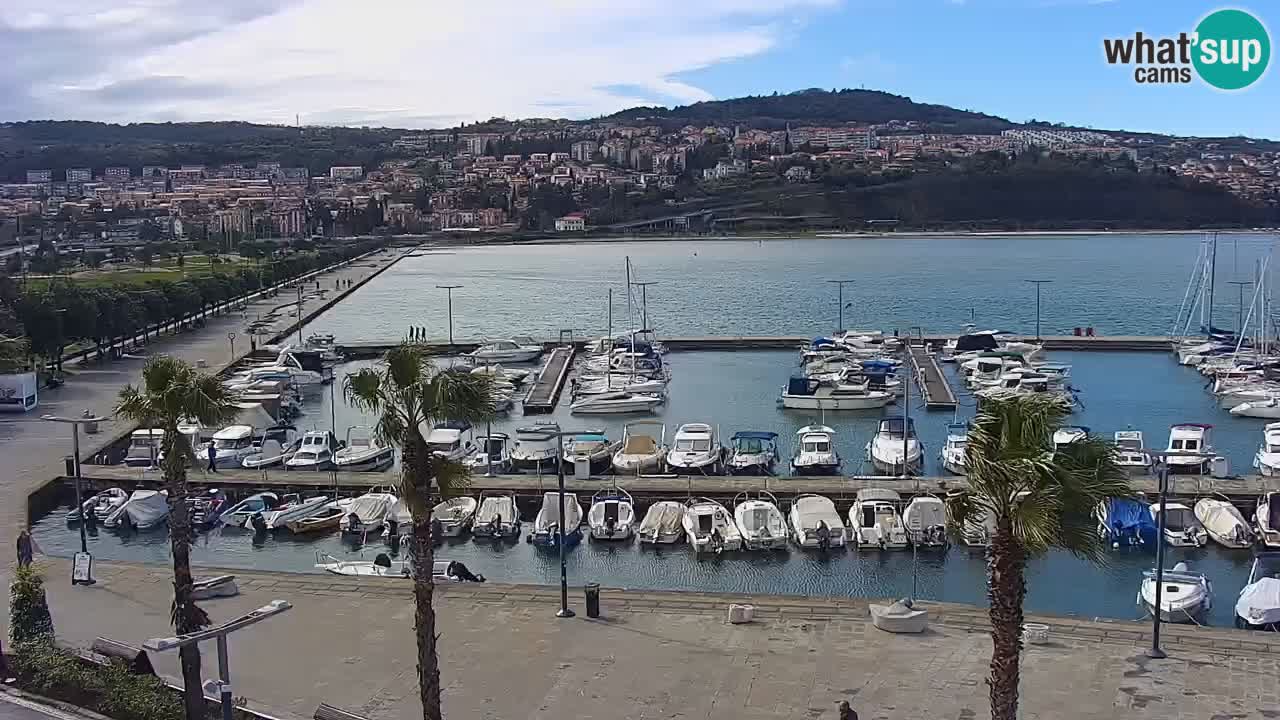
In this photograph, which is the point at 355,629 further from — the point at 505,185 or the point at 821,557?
the point at 505,185

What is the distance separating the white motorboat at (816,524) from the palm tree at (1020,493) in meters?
9.67

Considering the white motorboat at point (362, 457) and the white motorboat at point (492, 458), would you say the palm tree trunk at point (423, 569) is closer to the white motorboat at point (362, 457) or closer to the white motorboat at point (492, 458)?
the white motorboat at point (492, 458)

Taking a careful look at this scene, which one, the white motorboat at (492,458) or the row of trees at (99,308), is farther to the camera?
the row of trees at (99,308)

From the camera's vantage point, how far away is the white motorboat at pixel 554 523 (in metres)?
16.4

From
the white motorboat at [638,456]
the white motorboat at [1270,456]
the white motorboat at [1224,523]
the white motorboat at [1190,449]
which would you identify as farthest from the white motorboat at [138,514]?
the white motorboat at [1270,456]

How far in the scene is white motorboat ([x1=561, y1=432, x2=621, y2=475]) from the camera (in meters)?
20.4

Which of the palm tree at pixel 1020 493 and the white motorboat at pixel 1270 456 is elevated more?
the palm tree at pixel 1020 493

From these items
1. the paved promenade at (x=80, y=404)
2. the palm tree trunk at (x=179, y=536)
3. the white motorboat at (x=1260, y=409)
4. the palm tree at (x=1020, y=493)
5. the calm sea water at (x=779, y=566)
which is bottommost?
the calm sea water at (x=779, y=566)

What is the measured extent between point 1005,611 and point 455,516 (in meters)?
11.8

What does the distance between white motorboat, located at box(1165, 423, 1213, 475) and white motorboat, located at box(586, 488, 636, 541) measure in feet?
29.5

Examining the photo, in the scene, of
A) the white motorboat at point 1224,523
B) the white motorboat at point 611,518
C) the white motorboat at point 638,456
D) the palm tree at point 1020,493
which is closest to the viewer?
the palm tree at point 1020,493

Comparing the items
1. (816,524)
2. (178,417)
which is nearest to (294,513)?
(816,524)

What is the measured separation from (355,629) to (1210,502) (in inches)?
460

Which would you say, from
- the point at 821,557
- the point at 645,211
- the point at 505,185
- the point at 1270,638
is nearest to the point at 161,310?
the point at 821,557
